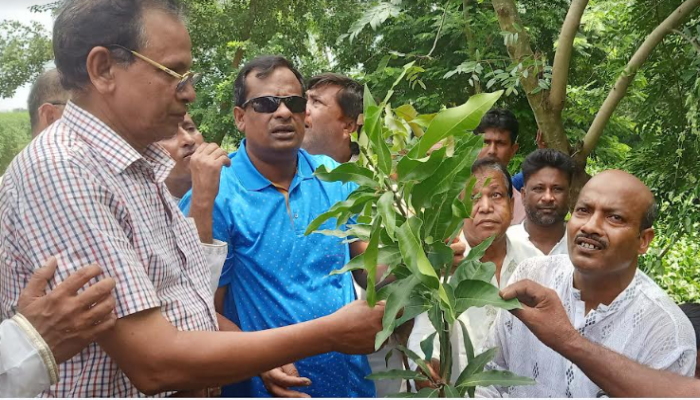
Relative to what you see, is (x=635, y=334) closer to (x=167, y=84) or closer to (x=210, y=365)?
(x=210, y=365)

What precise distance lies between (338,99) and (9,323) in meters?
2.74

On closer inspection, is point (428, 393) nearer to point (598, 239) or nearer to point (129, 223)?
point (129, 223)

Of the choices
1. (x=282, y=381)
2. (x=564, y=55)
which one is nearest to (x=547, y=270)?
(x=282, y=381)

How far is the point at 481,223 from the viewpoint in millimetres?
3494

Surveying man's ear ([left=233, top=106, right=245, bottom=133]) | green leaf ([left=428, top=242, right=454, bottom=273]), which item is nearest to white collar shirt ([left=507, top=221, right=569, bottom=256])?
man's ear ([left=233, top=106, right=245, bottom=133])

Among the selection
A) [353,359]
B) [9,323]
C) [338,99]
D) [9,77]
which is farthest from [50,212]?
[9,77]

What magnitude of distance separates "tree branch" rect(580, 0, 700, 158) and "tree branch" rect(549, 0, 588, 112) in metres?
0.30

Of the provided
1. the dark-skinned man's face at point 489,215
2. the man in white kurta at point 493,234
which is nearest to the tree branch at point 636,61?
the man in white kurta at point 493,234

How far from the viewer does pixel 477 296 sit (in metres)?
1.91

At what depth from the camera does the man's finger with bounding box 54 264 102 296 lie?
5.47 feet

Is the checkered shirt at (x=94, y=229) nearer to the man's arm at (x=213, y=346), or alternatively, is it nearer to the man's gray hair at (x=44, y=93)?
the man's arm at (x=213, y=346)

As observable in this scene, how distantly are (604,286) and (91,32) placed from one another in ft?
6.55

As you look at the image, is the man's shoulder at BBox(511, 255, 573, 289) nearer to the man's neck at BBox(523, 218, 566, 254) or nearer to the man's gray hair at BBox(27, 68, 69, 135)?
the man's neck at BBox(523, 218, 566, 254)

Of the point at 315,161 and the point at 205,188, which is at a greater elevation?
the point at 315,161
